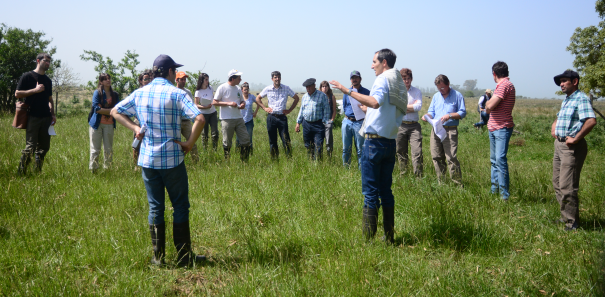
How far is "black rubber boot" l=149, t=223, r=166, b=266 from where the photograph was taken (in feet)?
11.3

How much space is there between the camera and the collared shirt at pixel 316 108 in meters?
7.93

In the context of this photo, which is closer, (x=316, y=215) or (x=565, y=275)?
(x=565, y=275)

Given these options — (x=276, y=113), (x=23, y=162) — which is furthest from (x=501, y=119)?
(x=23, y=162)

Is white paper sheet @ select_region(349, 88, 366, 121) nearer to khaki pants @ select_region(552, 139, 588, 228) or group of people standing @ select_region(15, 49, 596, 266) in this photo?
group of people standing @ select_region(15, 49, 596, 266)

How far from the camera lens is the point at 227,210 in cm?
482

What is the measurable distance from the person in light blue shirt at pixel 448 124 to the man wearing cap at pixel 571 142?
5.43 ft

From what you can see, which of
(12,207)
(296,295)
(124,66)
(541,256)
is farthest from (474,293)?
(124,66)

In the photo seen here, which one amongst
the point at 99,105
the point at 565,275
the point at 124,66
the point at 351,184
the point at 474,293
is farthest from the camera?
the point at 124,66

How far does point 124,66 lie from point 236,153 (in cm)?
1855

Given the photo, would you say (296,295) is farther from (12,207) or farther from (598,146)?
(598,146)

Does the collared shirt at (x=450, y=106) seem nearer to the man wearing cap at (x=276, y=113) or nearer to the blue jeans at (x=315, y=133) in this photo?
the blue jeans at (x=315, y=133)

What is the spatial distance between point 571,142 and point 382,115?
8.46 feet

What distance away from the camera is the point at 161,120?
3.28 meters

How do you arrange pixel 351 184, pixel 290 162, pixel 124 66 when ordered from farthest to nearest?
pixel 124 66, pixel 290 162, pixel 351 184
